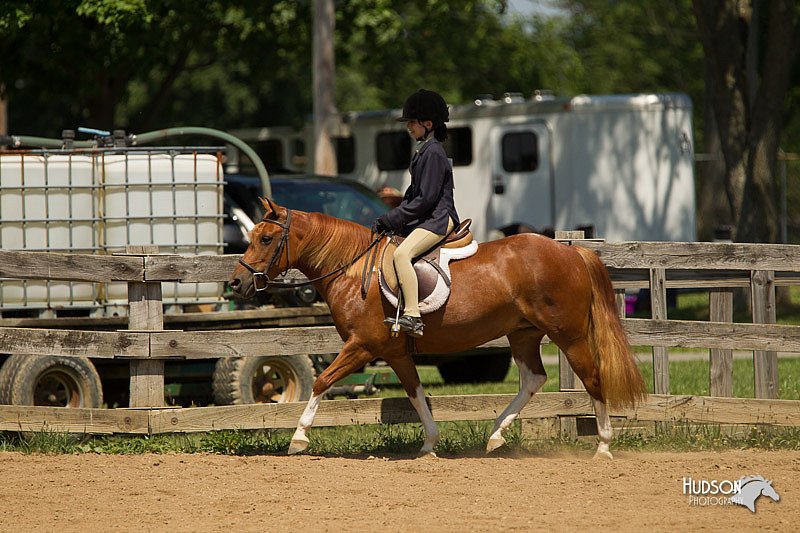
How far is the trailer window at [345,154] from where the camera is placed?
2075cm

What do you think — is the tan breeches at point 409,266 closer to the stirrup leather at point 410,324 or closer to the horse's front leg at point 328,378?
the stirrup leather at point 410,324

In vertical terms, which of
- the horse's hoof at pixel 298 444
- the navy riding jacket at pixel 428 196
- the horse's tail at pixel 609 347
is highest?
the navy riding jacket at pixel 428 196

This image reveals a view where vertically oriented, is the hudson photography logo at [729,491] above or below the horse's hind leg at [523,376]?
below

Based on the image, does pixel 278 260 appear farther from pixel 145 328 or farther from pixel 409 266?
pixel 145 328

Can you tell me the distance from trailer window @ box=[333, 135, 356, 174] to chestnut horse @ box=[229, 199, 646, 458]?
1263cm

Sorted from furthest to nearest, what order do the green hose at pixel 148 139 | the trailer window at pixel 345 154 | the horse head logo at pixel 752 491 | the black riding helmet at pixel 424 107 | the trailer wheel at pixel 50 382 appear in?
the trailer window at pixel 345 154 < the green hose at pixel 148 139 < the trailer wheel at pixel 50 382 < the black riding helmet at pixel 424 107 < the horse head logo at pixel 752 491

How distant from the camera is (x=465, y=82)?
35.0 m

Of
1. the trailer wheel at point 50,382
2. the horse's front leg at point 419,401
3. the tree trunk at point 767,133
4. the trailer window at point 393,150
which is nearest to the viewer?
the horse's front leg at point 419,401

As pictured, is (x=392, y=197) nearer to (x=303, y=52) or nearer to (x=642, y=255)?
(x=642, y=255)

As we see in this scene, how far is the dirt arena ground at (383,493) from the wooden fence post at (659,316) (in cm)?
74

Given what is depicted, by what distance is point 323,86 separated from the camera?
63.8ft

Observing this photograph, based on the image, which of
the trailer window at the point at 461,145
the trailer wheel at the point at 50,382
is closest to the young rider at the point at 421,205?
the trailer wheel at the point at 50,382

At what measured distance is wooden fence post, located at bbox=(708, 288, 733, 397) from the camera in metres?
8.96

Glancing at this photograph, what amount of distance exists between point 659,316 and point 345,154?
12649 millimetres
